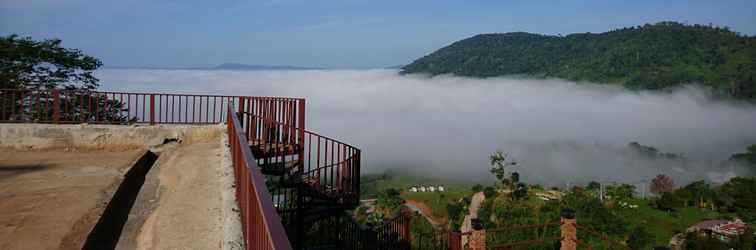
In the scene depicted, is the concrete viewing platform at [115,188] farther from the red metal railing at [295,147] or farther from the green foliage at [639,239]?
the green foliage at [639,239]

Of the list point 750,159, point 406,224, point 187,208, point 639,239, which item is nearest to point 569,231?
point 406,224

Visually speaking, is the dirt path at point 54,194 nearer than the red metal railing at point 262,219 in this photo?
No

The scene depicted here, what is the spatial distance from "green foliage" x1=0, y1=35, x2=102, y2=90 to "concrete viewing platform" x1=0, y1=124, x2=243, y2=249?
39.5ft

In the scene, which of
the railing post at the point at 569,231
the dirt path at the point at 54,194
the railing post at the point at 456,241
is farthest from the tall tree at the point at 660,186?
the dirt path at the point at 54,194

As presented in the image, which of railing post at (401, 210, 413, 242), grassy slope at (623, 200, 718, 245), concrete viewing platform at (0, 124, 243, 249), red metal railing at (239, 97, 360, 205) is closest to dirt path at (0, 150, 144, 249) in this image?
concrete viewing platform at (0, 124, 243, 249)

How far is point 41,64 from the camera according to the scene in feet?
70.4

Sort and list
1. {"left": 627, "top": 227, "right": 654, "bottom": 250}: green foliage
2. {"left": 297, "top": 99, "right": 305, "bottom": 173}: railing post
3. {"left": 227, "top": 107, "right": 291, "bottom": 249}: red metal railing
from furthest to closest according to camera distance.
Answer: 1. {"left": 627, "top": 227, "right": 654, "bottom": 250}: green foliage
2. {"left": 297, "top": 99, "right": 305, "bottom": 173}: railing post
3. {"left": 227, "top": 107, "right": 291, "bottom": 249}: red metal railing

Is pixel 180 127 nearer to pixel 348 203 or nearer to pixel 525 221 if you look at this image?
pixel 348 203

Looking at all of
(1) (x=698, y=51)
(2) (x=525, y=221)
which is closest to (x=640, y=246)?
(2) (x=525, y=221)

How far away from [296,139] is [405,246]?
4765 mm

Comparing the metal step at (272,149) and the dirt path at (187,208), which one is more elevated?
the metal step at (272,149)

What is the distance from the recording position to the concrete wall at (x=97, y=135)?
9.47 m

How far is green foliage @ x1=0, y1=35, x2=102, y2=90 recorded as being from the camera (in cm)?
1997

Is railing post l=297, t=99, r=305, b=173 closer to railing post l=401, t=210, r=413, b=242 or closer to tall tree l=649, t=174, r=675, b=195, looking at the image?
railing post l=401, t=210, r=413, b=242
